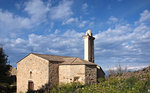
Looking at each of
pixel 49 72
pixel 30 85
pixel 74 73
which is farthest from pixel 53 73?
pixel 30 85

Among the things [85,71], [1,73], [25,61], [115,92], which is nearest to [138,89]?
[115,92]

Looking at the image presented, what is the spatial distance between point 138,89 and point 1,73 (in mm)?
14027

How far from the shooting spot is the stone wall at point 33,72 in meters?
18.4

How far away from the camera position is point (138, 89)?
816 cm

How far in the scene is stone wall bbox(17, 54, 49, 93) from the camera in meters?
18.4

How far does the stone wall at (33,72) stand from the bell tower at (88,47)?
7858 mm

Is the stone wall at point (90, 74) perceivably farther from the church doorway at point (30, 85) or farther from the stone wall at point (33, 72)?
the church doorway at point (30, 85)

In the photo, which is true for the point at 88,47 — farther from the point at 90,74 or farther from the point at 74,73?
the point at 74,73

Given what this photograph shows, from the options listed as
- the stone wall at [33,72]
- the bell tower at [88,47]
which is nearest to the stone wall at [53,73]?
the stone wall at [33,72]

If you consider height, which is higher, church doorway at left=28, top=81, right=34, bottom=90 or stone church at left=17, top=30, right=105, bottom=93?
stone church at left=17, top=30, right=105, bottom=93

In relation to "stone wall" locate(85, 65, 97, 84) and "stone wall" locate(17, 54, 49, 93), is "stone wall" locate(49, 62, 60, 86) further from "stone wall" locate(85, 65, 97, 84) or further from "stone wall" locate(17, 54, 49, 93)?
"stone wall" locate(85, 65, 97, 84)

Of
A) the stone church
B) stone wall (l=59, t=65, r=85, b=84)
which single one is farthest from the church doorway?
stone wall (l=59, t=65, r=85, b=84)

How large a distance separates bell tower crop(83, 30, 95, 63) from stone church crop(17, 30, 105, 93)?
3.79 m

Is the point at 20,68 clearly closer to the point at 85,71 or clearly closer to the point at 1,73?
the point at 1,73
